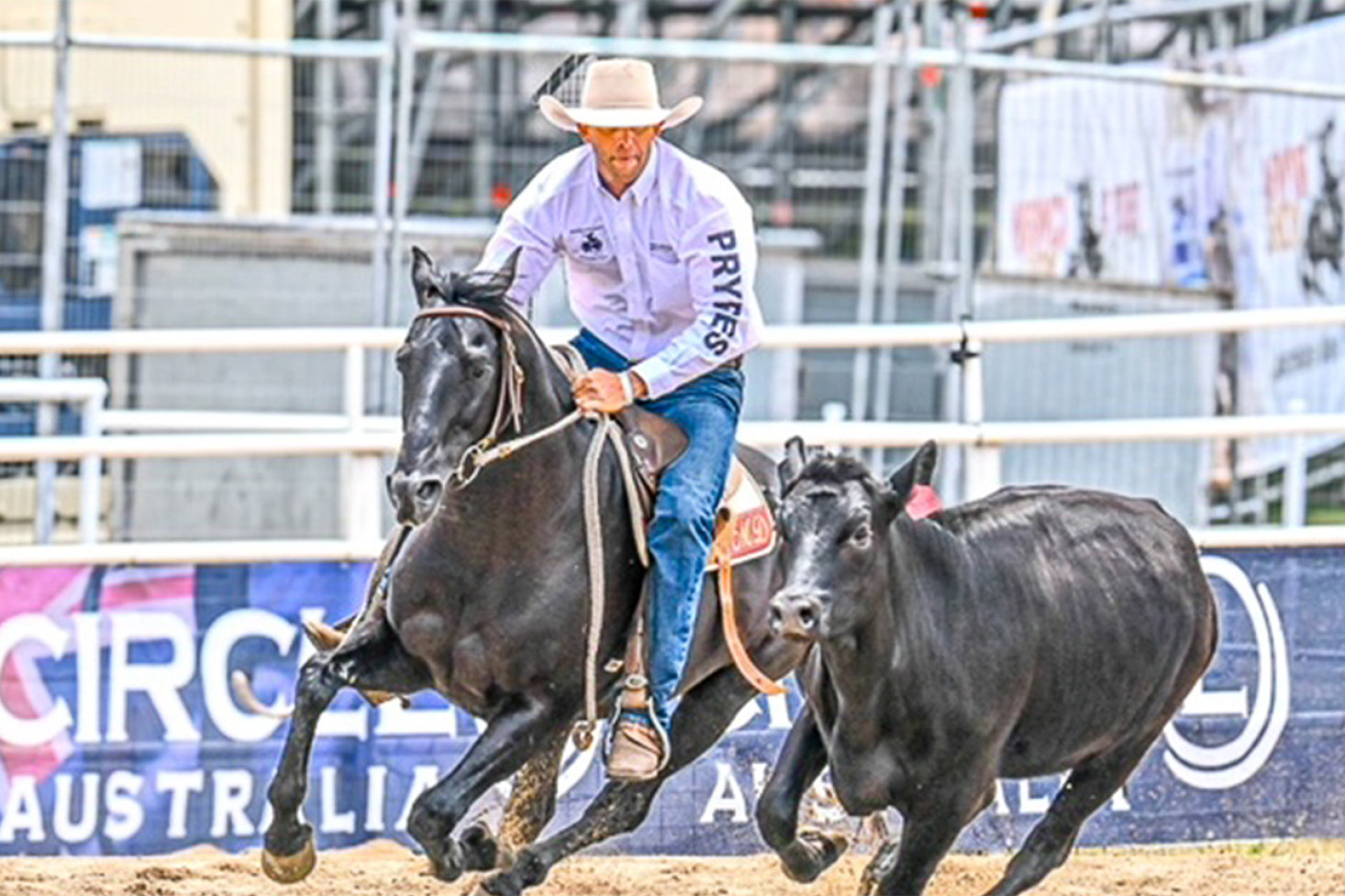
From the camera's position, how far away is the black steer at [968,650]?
7.68 m

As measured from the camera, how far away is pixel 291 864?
7820 millimetres

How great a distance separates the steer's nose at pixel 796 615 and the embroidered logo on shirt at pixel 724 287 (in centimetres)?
83

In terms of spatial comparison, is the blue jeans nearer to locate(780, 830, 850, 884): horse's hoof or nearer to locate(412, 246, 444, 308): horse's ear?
locate(780, 830, 850, 884): horse's hoof

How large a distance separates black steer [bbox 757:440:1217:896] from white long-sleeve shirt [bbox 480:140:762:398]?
0.38 meters

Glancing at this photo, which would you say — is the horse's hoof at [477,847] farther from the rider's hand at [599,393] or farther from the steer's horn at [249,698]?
the steer's horn at [249,698]

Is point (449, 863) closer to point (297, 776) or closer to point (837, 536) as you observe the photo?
point (297, 776)

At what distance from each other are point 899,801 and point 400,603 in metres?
1.36

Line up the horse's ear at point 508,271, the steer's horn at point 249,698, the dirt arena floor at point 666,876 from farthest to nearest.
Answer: the steer's horn at point 249,698
the dirt arena floor at point 666,876
the horse's ear at point 508,271

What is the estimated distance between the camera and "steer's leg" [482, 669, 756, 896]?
26.2 ft

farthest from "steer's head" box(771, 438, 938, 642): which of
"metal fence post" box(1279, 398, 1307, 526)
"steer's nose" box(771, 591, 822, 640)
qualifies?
"metal fence post" box(1279, 398, 1307, 526)

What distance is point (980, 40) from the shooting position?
633 inches

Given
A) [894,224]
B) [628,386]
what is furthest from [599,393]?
[894,224]

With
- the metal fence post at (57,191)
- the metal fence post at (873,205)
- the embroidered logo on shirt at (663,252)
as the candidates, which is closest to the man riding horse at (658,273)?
the embroidered logo on shirt at (663,252)

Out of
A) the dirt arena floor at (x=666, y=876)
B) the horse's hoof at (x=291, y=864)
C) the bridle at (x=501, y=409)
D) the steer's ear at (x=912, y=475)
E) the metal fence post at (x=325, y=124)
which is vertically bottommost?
the dirt arena floor at (x=666, y=876)
